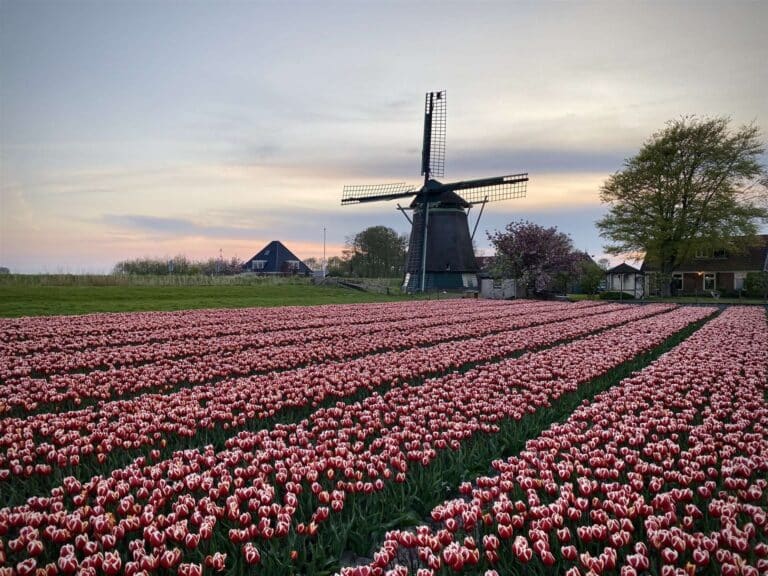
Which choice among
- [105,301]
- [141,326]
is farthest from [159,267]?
[141,326]

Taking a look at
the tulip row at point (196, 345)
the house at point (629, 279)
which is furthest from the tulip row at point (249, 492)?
the house at point (629, 279)

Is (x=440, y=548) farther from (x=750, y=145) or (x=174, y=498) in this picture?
(x=750, y=145)

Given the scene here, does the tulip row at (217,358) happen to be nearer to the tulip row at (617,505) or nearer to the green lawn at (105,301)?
the tulip row at (617,505)

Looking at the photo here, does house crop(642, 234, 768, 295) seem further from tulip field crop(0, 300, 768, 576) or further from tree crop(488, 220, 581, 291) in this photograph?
tulip field crop(0, 300, 768, 576)

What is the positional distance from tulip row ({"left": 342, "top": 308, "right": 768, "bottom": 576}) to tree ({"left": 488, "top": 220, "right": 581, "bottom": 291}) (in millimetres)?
36597

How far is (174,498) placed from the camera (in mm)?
4359

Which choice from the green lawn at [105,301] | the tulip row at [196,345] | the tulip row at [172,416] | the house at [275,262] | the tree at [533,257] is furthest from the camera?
the house at [275,262]

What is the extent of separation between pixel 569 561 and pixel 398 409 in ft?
12.6

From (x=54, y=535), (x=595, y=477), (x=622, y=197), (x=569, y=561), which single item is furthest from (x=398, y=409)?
(x=622, y=197)

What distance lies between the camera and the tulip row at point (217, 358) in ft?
25.4

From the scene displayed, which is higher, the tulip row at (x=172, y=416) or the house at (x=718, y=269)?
the house at (x=718, y=269)

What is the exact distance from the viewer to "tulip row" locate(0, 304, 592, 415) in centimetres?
775

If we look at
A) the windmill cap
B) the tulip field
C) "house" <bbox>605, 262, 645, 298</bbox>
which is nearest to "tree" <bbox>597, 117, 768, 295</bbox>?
"house" <bbox>605, 262, 645, 298</bbox>

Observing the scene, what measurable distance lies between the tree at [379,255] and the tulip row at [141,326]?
61.2m
